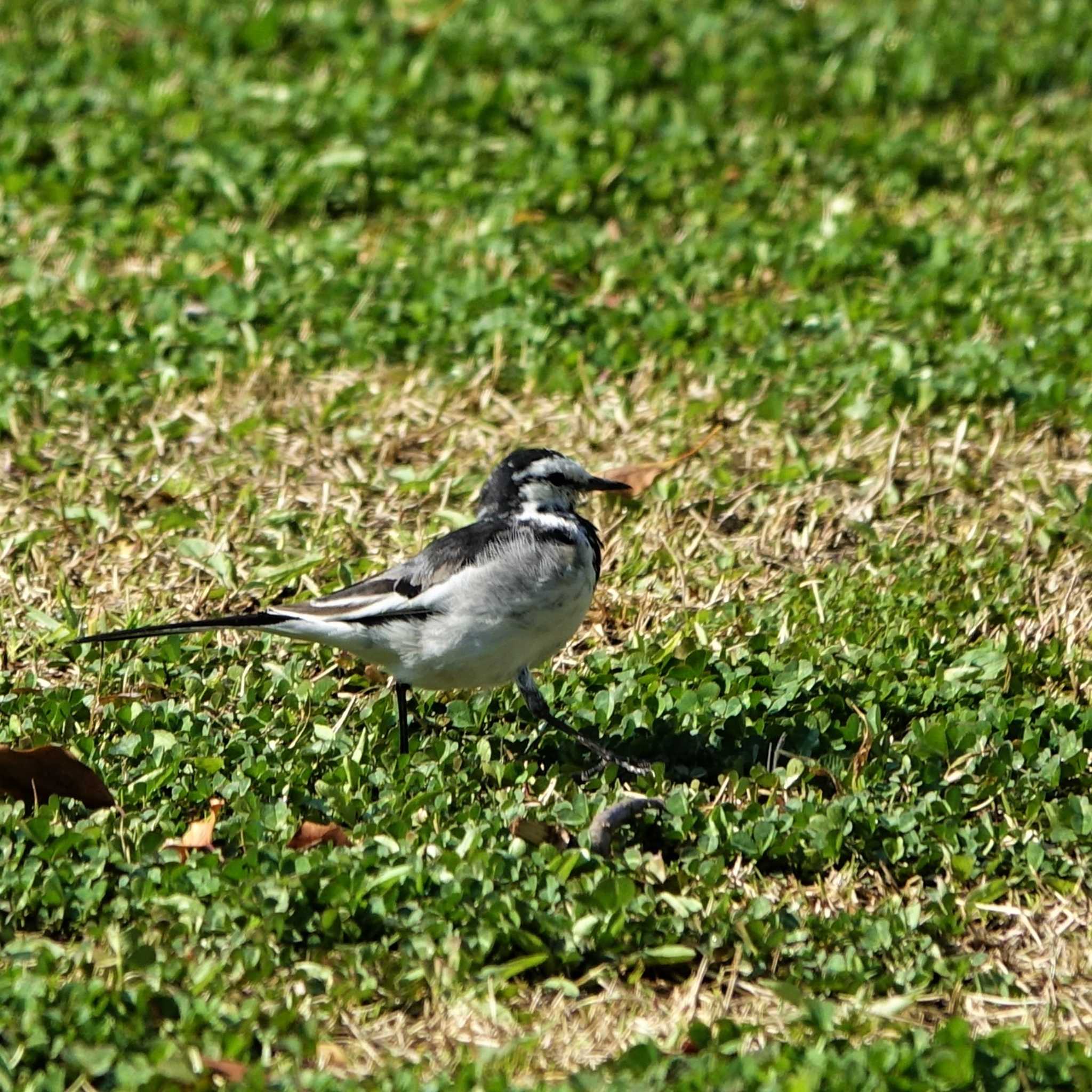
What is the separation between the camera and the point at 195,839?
17.2ft

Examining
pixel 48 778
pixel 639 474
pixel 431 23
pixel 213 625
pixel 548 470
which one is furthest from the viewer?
pixel 431 23

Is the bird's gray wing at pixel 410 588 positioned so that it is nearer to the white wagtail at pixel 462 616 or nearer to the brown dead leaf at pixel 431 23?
the white wagtail at pixel 462 616

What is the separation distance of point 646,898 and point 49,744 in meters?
1.94

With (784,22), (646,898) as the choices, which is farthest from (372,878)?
(784,22)

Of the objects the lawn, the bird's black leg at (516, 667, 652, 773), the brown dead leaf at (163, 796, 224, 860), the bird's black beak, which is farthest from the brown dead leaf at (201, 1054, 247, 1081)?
the bird's black beak

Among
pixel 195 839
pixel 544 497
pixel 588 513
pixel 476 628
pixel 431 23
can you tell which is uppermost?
pixel 431 23

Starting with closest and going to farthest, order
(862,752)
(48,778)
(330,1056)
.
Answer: (330,1056), (48,778), (862,752)

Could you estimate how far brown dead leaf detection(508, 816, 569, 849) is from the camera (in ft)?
17.4

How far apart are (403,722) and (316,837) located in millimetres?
794

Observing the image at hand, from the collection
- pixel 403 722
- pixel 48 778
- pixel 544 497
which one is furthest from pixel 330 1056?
pixel 544 497

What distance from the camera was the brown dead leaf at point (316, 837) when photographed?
5.25 m

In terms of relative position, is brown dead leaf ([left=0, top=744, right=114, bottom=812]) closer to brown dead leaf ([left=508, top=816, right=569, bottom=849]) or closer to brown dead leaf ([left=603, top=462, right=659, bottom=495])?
brown dead leaf ([left=508, top=816, right=569, bottom=849])

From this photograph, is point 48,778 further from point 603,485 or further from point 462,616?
point 603,485

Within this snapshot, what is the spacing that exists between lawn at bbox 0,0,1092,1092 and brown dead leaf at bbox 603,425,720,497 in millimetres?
71
